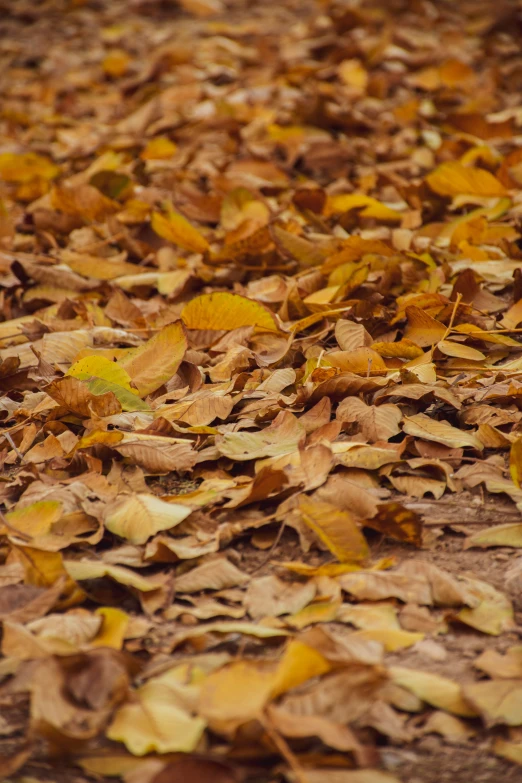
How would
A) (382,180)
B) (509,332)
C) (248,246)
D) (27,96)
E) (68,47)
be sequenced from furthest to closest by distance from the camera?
(68,47)
(27,96)
(382,180)
(248,246)
(509,332)

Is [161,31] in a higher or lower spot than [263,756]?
higher

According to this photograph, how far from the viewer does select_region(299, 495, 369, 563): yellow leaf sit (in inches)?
39.6

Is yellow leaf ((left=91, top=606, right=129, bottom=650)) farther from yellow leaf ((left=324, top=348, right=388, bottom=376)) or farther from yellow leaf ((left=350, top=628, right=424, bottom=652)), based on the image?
yellow leaf ((left=324, top=348, right=388, bottom=376))

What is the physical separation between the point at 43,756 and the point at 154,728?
0.36 feet

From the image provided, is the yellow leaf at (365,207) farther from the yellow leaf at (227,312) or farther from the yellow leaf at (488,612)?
the yellow leaf at (488,612)

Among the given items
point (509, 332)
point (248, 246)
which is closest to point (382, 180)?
point (248, 246)

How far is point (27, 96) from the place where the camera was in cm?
338

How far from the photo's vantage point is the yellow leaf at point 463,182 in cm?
207

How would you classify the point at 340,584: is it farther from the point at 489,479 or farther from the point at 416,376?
the point at 416,376

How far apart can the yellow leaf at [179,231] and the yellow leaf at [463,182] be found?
621 millimetres

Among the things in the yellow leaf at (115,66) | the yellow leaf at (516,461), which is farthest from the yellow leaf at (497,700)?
the yellow leaf at (115,66)

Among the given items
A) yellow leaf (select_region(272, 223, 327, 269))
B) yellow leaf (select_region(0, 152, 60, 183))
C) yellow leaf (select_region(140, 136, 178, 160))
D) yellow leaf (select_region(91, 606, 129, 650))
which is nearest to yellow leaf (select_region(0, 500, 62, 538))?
yellow leaf (select_region(91, 606, 129, 650))

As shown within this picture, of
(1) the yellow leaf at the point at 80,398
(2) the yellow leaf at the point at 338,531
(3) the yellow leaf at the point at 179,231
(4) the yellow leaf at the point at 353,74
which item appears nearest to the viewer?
(2) the yellow leaf at the point at 338,531

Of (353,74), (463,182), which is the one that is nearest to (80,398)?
(463,182)
